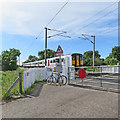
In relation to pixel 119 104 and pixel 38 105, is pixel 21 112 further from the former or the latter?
pixel 119 104

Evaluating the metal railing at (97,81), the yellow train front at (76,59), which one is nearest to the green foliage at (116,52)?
the yellow train front at (76,59)

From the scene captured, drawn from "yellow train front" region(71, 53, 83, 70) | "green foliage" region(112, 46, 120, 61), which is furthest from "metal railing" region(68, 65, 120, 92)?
"green foliage" region(112, 46, 120, 61)

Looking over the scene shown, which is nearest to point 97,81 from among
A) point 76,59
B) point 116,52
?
point 76,59

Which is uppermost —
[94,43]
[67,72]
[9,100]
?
[94,43]

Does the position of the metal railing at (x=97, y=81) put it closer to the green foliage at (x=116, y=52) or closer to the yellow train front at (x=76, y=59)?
the yellow train front at (x=76, y=59)

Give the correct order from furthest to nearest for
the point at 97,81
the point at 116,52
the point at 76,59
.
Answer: the point at 116,52 < the point at 76,59 < the point at 97,81

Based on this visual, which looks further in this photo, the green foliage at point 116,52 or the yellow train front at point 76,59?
the green foliage at point 116,52

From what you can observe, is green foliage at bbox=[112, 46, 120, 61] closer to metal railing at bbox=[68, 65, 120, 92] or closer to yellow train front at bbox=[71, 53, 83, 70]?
yellow train front at bbox=[71, 53, 83, 70]

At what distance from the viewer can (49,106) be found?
3.75m

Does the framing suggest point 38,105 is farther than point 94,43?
No

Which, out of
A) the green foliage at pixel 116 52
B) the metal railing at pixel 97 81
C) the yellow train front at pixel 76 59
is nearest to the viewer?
the metal railing at pixel 97 81

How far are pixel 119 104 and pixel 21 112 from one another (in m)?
3.30

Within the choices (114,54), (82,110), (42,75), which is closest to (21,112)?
(82,110)

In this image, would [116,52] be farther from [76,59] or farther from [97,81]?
[97,81]
